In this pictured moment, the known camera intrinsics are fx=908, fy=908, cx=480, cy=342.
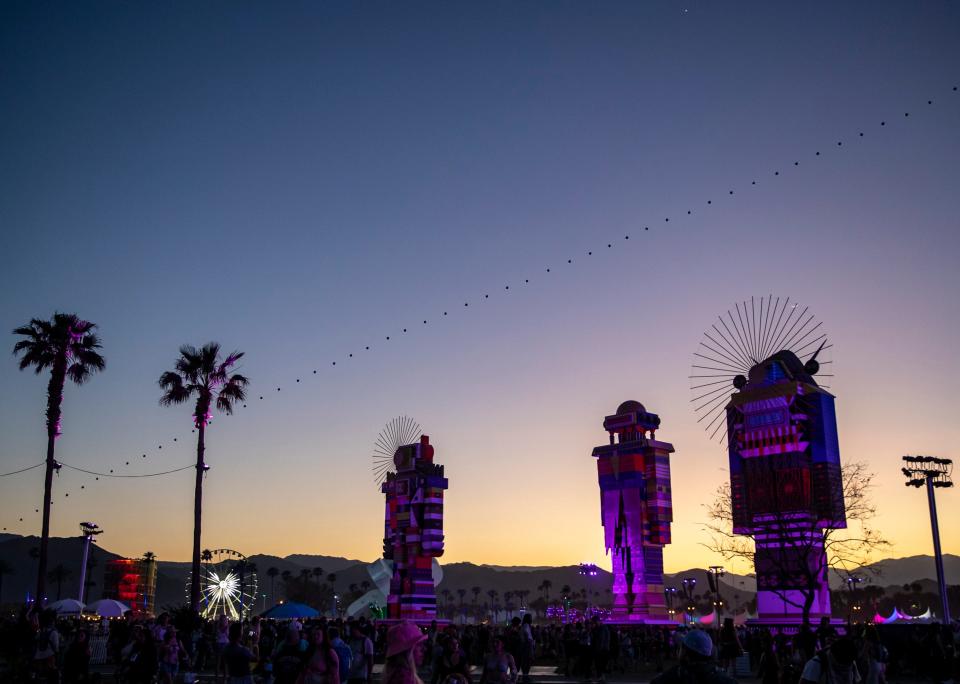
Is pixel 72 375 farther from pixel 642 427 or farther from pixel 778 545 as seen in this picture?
pixel 778 545

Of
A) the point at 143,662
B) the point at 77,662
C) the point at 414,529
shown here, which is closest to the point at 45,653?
the point at 77,662

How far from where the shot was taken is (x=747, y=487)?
51.4 meters

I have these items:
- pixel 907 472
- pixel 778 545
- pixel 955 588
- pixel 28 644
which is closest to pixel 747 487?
pixel 778 545

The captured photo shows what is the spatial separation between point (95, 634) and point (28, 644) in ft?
74.7

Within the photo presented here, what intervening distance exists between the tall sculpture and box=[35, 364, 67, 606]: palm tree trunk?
24.3m

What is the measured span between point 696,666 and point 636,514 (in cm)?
5218

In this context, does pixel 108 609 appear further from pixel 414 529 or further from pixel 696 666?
pixel 696 666

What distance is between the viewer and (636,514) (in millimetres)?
57438

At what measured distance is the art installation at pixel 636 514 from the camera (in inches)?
2222

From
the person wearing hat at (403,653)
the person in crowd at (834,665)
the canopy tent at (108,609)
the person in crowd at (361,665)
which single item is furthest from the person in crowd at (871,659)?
the canopy tent at (108,609)

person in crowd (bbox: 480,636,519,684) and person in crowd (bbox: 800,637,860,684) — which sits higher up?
person in crowd (bbox: 800,637,860,684)

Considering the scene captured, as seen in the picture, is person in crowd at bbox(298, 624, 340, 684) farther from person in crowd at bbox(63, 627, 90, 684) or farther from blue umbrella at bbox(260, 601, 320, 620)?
blue umbrella at bbox(260, 601, 320, 620)

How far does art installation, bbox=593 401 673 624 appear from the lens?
56438 millimetres

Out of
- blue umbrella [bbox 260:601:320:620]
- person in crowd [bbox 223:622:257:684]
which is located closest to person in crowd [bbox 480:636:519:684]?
person in crowd [bbox 223:622:257:684]
